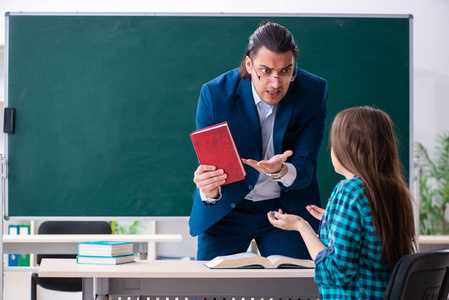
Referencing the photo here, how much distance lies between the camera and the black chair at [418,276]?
140 cm

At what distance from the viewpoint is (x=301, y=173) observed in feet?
7.06

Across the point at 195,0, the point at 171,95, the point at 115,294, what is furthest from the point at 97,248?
the point at 195,0

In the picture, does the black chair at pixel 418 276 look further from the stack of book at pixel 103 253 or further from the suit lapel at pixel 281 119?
the stack of book at pixel 103 253

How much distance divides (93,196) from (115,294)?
1.45m

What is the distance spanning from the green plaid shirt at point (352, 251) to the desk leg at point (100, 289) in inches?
30.9

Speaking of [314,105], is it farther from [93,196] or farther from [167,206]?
[93,196]

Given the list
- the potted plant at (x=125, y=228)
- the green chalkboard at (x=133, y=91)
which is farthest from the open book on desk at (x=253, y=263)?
the potted plant at (x=125, y=228)

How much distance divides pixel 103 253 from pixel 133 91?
5.17 feet

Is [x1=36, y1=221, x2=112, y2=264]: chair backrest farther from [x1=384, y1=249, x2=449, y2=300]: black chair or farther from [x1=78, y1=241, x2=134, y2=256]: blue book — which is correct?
[x1=384, y1=249, x2=449, y2=300]: black chair

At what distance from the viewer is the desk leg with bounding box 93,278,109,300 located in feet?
6.15

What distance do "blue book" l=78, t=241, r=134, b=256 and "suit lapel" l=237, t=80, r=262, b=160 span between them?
0.69m

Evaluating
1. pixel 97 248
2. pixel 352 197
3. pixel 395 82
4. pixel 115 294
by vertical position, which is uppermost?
pixel 395 82

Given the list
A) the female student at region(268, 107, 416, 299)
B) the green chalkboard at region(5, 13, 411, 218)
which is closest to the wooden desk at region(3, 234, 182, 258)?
the green chalkboard at region(5, 13, 411, 218)

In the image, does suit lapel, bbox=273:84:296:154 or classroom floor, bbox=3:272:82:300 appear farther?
classroom floor, bbox=3:272:82:300
